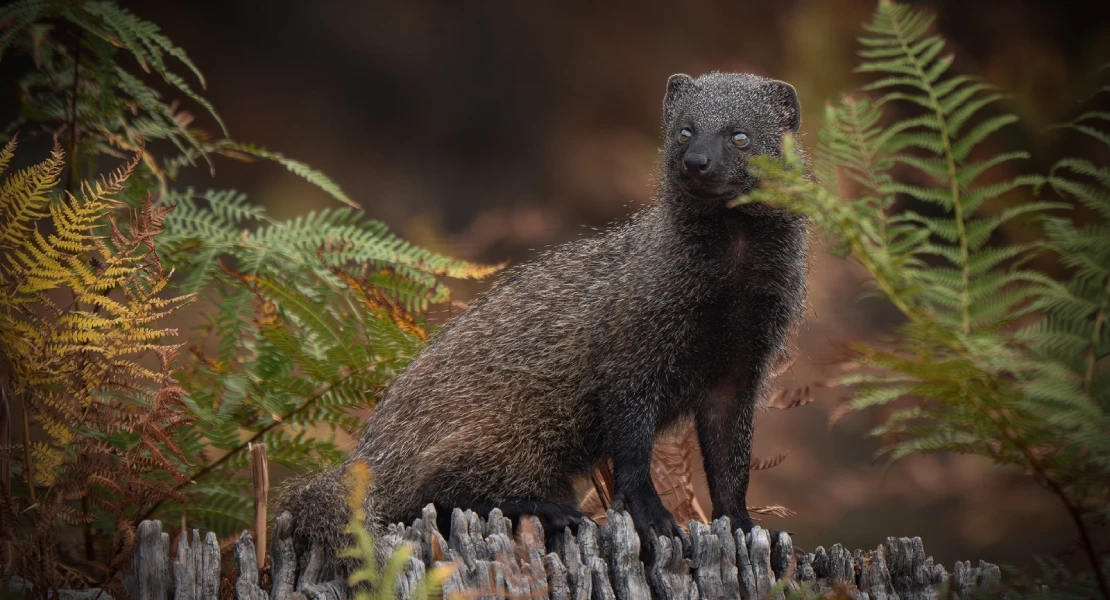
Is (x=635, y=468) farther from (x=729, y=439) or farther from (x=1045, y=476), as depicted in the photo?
(x=1045, y=476)

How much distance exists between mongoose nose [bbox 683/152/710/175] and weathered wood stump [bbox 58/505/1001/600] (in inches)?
45.6

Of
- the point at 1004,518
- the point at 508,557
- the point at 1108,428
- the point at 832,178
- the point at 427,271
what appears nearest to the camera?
the point at 1108,428

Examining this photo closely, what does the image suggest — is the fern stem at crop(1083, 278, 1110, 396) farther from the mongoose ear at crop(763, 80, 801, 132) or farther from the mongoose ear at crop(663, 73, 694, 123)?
the mongoose ear at crop(663, 73, 694, 123)

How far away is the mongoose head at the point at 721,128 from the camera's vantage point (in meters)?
3.20

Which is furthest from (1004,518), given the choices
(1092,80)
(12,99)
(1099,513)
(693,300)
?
(12,99)

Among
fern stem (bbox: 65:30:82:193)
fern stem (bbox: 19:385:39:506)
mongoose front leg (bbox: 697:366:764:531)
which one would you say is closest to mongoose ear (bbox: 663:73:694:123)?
mongoose front leg (bbox: 697:366:764:531)

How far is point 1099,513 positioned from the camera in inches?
64.4

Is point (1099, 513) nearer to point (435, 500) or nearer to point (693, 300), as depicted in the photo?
point (693, 300)

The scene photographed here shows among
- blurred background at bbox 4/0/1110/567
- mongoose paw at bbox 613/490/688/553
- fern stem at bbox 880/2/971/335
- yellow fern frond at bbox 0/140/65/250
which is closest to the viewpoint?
fern stem at bbox 880/2/971/335

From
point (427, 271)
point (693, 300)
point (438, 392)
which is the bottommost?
point (438, 392)

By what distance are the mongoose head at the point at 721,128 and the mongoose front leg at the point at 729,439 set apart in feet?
2.50

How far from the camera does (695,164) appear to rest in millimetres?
3125

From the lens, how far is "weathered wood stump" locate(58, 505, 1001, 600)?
8.14ft

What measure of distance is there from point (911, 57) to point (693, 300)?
1514 mm
